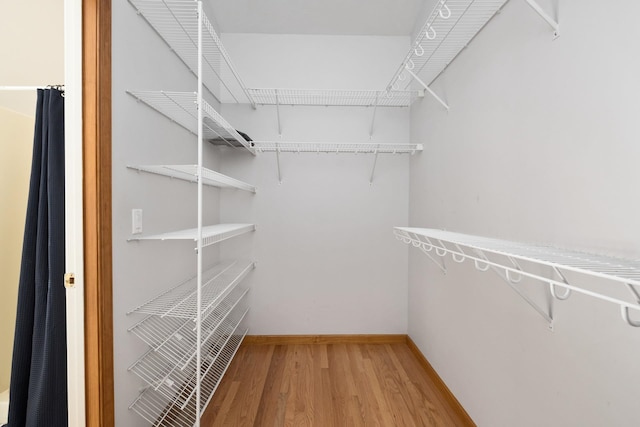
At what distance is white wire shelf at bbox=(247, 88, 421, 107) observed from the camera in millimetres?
2375

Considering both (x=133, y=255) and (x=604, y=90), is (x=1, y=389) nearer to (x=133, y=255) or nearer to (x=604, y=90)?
(x=133, y=255)

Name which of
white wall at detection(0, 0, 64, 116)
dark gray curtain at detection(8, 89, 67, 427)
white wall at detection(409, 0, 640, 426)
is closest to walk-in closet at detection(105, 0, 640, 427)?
white wall at detection(409, 0, 640, 426)

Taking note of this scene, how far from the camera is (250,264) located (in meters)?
2.52

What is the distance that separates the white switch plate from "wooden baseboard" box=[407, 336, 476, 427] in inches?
73.7

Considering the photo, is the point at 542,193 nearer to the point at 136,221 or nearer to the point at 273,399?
the point at 136,221

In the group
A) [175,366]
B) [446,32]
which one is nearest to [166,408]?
[175,366]

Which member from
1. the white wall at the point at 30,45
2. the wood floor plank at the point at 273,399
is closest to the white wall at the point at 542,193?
the wood floor plank at the point at 273,399

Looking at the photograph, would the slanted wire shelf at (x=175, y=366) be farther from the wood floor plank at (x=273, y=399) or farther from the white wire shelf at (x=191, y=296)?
the wood floor plank at (x=273, y=399)

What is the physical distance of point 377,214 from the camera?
2.62m

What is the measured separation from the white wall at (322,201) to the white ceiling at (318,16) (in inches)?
3.0

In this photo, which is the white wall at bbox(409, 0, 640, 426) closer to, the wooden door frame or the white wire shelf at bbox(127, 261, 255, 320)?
the white wire shelf at bbox(127, 261, 255, 320)

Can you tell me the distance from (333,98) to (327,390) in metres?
2.07

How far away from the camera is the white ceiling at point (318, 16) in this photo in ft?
7.41

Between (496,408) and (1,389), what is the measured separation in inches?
102
